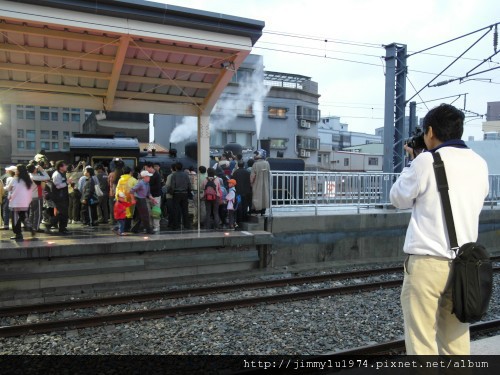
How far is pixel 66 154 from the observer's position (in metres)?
16.6

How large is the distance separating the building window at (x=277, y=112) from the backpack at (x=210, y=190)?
3572 cm

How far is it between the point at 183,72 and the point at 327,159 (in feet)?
140

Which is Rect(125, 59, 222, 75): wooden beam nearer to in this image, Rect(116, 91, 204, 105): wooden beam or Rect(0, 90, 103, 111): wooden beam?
Rect(116, 91, 204, 105): wooden beam

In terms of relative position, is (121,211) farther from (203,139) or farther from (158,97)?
(158,97)

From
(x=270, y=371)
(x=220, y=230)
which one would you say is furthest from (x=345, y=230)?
(x=270, y=371)

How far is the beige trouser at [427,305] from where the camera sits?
8.21 feet

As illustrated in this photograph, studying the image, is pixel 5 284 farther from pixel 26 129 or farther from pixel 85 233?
pixel 26 129

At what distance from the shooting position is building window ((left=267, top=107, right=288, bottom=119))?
45.0m

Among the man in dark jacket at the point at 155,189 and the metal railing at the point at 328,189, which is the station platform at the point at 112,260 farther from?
the metal railing at the point at 328,189

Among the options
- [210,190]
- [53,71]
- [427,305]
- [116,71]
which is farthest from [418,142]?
[53,71]

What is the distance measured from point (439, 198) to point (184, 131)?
38.5 meters

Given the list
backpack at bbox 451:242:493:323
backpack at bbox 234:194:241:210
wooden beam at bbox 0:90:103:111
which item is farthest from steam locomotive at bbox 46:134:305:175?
backpack at bbox 451:242:493:323

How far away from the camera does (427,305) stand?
2.50 meters

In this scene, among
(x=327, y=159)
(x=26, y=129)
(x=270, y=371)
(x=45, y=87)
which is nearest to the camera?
(x=270, y=371)
